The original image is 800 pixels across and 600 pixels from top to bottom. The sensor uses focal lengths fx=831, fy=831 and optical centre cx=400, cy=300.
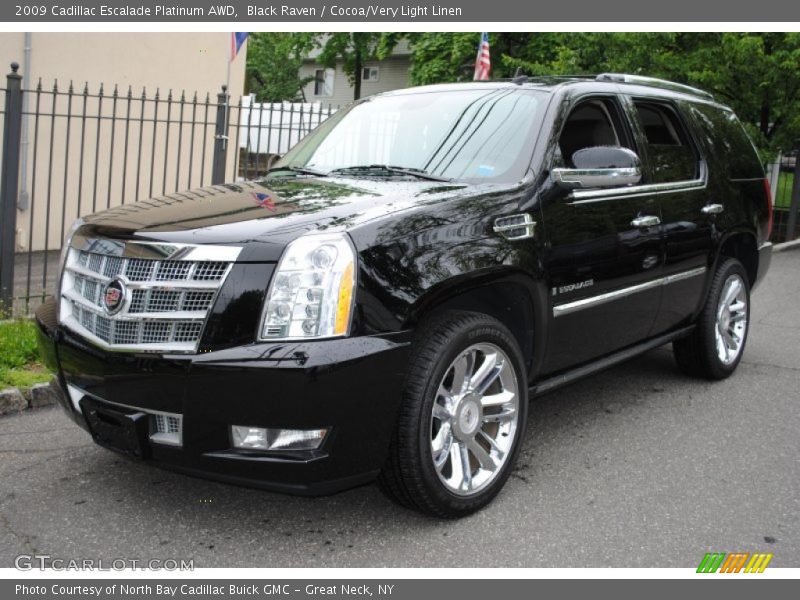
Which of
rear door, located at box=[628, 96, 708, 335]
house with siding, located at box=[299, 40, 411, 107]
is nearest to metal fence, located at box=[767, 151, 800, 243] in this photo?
rear door, located at box=[628, 96, 708, 335]

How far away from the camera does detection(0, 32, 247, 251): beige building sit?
10562 millimetres

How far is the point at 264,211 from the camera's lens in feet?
11.3

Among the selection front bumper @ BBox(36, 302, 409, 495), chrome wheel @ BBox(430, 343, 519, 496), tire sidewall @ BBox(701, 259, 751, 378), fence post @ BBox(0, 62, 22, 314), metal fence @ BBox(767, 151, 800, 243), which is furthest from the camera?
metal fence @ BBox(767, 151, 800, 243)

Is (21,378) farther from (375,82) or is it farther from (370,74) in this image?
(370,74)

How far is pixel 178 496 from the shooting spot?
3752 millimetres

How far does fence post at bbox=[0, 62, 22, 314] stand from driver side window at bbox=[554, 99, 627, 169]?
4.32 m

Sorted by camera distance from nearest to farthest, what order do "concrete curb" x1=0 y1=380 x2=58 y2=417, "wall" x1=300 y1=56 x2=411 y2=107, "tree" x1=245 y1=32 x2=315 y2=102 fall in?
"concrete curb" x1=0 y1=380 x2=58 y2=417, "wall" x1=300 y1=56 x2=411 y2=107, "tree" x1=245 y1=32 x2=315 y2=102

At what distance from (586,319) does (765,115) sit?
465 inches

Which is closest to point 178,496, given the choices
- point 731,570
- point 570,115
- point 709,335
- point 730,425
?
point 731,570

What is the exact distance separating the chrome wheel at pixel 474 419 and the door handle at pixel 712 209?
227 centimetres

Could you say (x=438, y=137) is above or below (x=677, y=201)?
above

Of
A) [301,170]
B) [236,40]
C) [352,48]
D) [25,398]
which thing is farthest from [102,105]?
[352,48]

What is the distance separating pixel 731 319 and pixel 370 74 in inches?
1460

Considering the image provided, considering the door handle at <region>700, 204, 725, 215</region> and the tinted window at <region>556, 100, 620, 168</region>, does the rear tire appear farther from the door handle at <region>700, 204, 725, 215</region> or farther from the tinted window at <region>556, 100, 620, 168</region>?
the tinted window at <region>556, 100, 620, 168</region>
